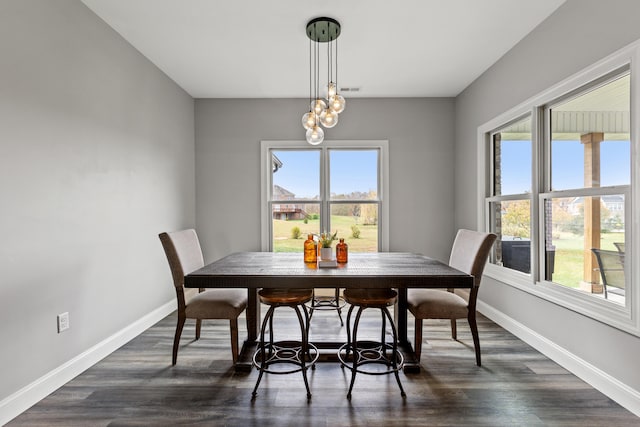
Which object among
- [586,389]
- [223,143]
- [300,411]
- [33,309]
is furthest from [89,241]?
[586,389]

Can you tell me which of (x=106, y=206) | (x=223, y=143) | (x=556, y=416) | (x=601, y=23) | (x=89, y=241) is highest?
(x=601, y=23)

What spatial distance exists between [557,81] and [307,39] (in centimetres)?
197

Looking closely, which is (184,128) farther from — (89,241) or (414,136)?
(414,136)

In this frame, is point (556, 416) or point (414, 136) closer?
point (556, 416)

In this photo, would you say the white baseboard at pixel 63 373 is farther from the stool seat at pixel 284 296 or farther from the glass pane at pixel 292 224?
the glass pane at pixel 292 224

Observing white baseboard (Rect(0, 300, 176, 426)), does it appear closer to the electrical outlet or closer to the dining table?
the electrical outlet

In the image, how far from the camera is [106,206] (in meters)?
2.55

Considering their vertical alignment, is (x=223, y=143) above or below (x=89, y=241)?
above

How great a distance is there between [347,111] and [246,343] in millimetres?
3026

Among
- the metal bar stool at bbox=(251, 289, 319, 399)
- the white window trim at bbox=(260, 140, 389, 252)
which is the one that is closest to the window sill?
the white window trim at bbox=(260, 140, 389, 252)

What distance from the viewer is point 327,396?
1.97m

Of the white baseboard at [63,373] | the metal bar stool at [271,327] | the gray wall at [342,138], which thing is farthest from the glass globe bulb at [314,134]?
the white baseboard at [63,373]

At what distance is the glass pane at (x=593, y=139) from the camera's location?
1.96m

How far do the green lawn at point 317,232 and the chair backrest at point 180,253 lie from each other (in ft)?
5.13
